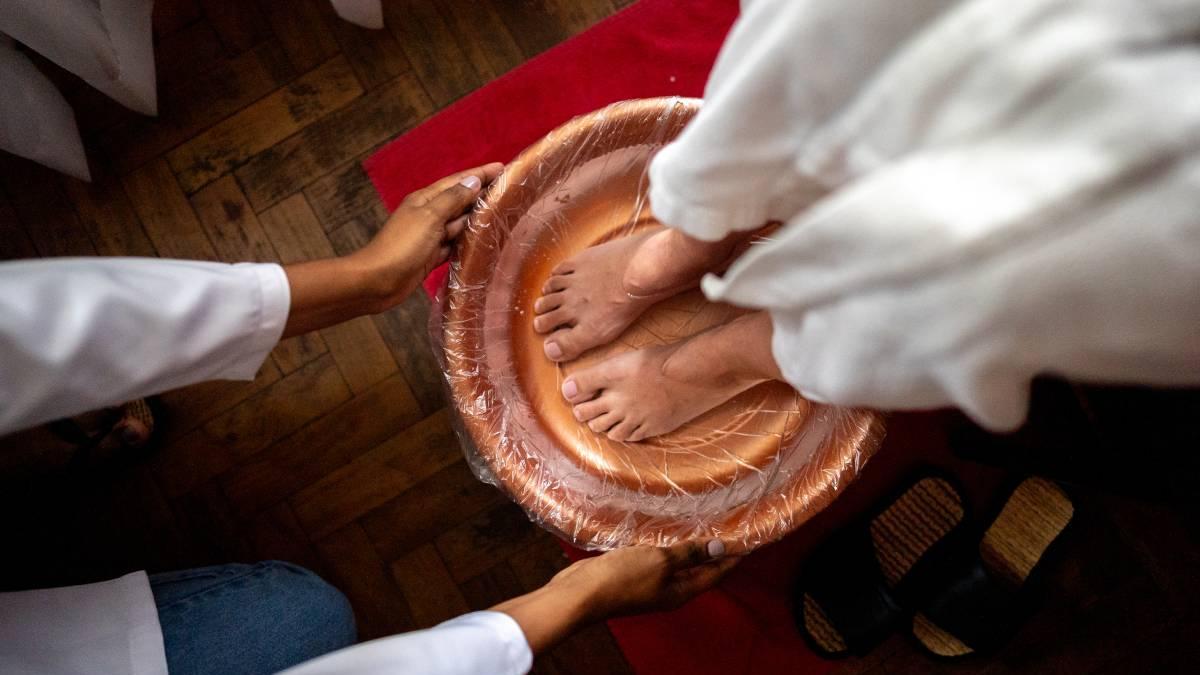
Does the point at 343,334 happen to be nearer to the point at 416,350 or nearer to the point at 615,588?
the point at 416,350

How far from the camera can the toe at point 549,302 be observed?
77cm

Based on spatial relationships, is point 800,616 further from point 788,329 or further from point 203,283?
point 203,283

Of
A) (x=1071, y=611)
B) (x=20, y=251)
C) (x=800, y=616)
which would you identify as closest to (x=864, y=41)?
(x=800, y=616)

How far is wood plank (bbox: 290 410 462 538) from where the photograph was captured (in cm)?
88

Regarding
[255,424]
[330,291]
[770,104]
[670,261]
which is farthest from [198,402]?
[770,104]

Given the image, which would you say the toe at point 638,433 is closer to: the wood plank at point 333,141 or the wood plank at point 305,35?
the wood plank at point 333,141

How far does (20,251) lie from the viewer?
34.5 inches

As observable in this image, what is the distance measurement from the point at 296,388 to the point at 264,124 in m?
0.34

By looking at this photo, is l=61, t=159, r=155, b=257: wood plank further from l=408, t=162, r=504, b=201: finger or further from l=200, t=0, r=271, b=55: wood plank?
l=408, t=162, r=504, b=201: finger

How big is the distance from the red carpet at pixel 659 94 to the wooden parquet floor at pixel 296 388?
5 cm

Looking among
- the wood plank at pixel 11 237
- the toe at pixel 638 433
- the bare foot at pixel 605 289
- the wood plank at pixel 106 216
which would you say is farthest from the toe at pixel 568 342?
the wood plank at pixel 11 237

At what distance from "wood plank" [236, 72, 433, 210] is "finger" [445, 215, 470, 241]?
266 millimetres

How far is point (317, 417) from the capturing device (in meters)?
0.88

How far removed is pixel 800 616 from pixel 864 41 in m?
0.74
